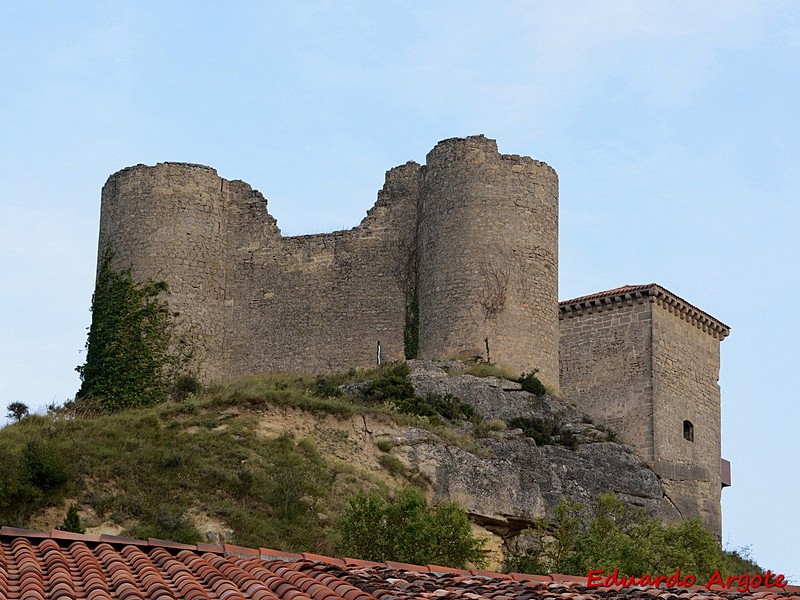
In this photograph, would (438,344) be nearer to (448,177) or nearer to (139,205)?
(448,177)

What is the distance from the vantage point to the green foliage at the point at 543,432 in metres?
31.2

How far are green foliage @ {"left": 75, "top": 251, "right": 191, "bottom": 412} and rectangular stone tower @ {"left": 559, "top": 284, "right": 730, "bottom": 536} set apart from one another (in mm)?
9598

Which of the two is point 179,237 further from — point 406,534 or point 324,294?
point 406,534

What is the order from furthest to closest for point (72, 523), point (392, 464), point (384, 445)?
point (384, 445), point (392, 464), point (72, 523)

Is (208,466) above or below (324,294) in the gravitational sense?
below

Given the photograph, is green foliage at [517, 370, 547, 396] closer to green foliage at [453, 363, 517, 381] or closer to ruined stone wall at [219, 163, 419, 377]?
green foliage at [453, 363, 517, 381]

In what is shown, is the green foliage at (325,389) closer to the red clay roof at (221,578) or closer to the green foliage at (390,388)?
the green foliage at (390,388)

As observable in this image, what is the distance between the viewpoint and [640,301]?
1414 inches

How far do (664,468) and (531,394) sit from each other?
4265 millimetres

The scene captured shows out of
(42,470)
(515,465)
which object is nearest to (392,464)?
(515,465)

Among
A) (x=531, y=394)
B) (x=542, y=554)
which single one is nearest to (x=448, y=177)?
(x=531, y=394)

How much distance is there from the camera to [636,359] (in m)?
35.5

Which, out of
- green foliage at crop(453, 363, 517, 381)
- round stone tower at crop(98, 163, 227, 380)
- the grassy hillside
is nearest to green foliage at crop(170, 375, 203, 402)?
the grassy hillside

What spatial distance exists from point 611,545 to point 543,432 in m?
6.59
